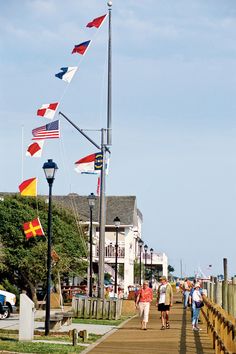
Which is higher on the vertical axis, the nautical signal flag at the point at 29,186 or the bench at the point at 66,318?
the nautical signal flag at the point at 29,186

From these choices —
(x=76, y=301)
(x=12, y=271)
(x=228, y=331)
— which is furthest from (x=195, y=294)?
(x=12, y=271)

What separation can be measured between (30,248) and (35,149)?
1386 cm

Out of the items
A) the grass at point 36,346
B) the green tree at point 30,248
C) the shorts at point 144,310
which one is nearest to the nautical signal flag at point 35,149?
the shorts at point 144,310

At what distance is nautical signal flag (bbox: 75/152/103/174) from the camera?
34469 millimetres

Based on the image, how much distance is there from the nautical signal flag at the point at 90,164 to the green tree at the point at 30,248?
9.08m

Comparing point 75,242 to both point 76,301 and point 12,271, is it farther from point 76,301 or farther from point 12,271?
point 76,301

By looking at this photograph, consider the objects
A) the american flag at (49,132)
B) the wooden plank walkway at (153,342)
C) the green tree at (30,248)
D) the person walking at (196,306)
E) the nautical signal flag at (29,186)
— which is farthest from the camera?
the green tree at (30,248)

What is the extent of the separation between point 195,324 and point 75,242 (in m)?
24.9

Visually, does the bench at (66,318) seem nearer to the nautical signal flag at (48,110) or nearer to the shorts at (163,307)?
the shorts at (163,307)

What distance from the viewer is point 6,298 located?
99.6ft

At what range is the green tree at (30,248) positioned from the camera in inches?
1705

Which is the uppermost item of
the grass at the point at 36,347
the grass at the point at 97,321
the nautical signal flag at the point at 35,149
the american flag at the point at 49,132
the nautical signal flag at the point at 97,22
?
the nautical signal flag at the point at 97,22

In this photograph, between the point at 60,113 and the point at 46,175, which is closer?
the point at 46,175

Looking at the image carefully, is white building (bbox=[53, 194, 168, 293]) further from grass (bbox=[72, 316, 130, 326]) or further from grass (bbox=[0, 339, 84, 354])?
grass (bbox=[0, 339, 84, 354])
